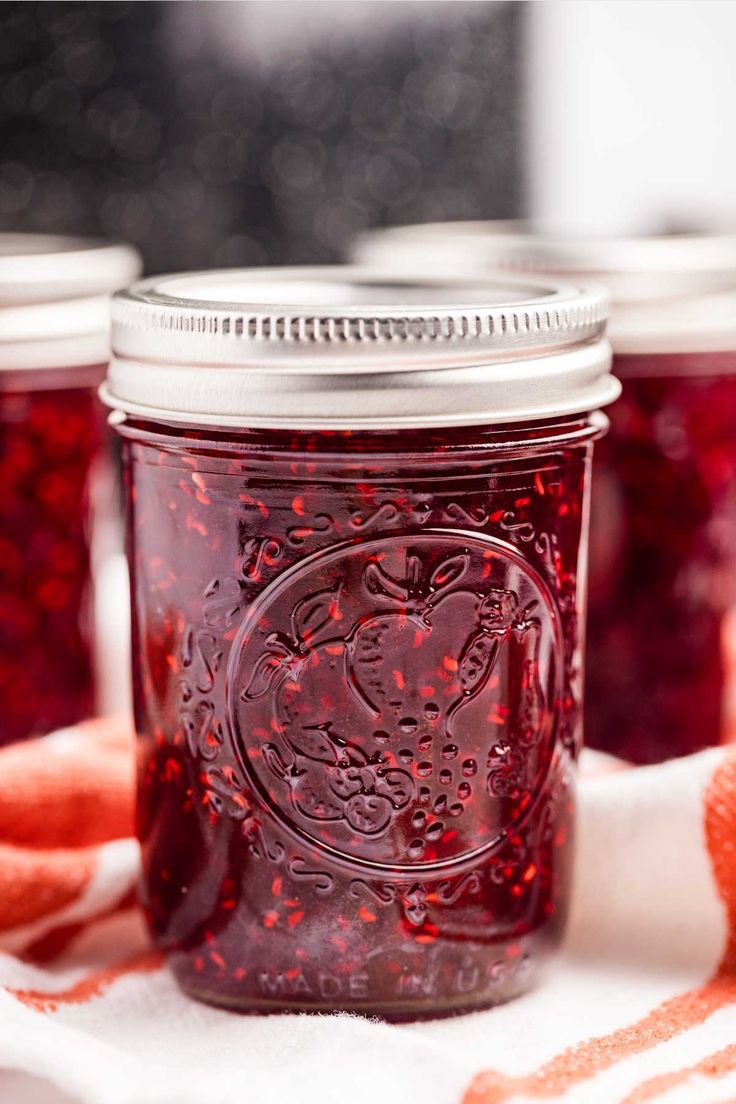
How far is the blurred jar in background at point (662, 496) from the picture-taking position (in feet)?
3.07

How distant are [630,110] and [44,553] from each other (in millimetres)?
845

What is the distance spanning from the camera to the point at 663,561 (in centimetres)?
97

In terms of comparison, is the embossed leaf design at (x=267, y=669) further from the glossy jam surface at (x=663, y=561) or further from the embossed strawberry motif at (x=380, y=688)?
the glossy jam surface at (x=663, y=561)

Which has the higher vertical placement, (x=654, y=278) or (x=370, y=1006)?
(x=654, y=278)

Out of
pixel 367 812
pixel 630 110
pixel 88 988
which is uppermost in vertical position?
pixel 630 110

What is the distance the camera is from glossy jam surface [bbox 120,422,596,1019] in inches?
25.4

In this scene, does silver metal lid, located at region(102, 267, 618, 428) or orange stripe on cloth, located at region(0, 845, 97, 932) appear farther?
orange stripe on cloth, located at region(0, 845, 97, 932)

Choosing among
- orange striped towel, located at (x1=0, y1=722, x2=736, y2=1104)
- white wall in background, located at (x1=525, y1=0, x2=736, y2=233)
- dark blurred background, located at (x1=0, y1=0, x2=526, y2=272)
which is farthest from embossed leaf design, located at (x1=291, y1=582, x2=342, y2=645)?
white wall in background, located at (x1=525, y1=0, x2=736, y2=233)

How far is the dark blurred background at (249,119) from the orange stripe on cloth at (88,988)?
0.72 m

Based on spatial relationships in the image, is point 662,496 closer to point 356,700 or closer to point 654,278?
point 654,278

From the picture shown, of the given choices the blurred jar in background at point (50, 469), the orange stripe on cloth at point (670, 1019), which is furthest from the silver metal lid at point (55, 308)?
the orange stripe on cloth at point (670, 1019)

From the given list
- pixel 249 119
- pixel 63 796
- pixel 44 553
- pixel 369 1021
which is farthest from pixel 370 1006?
pixel 249 119

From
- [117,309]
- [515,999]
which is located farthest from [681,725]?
[117,309]

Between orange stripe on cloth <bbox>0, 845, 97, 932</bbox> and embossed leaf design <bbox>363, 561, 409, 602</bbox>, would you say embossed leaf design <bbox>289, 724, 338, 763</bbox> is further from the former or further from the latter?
orange stripe on cloth <bbox>0, 845, 97, 932</bbox>
